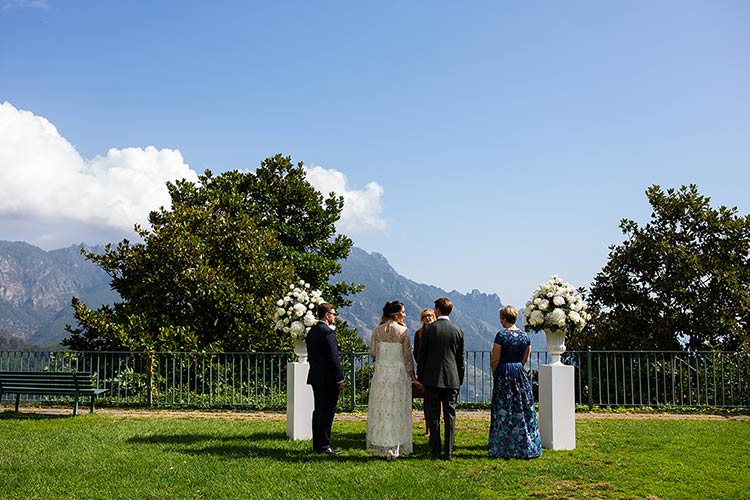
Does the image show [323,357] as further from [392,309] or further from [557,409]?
[557,409]

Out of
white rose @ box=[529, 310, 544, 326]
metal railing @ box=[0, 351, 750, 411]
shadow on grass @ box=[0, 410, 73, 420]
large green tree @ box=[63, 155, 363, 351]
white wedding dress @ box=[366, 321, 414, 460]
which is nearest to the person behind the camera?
white wedding dress @ box=[366, 321, 414, 460]

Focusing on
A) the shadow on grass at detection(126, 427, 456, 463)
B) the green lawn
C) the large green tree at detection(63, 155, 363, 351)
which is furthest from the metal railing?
the shadow on grass at detection(126, 427, 456, 463)

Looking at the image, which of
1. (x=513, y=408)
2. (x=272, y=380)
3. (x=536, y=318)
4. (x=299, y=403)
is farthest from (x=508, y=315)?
(x=272, y=380)

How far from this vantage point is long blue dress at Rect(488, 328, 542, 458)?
9.65 meters

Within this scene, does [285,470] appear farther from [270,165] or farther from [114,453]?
[270,165]

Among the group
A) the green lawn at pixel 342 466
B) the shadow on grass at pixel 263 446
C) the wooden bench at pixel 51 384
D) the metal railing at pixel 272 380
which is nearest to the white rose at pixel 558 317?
the green lawn at pixel 342 466

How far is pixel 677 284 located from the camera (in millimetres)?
19844

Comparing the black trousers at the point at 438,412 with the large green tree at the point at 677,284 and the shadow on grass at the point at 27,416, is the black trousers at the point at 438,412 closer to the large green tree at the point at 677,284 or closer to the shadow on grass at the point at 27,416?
the shadow on grass at the point at 27,416

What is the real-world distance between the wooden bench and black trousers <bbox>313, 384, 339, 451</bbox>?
6361mm

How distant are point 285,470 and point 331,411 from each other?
5.22 ft

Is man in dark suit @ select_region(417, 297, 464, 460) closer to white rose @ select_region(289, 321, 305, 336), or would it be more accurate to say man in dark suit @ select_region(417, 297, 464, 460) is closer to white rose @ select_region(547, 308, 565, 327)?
white rose @ select_region(547, 308, 565, 327)

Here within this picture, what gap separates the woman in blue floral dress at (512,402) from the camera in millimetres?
9648

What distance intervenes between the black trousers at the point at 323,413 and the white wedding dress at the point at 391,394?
2.10ft

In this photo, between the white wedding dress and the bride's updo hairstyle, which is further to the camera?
the bride's updo hairstyle
